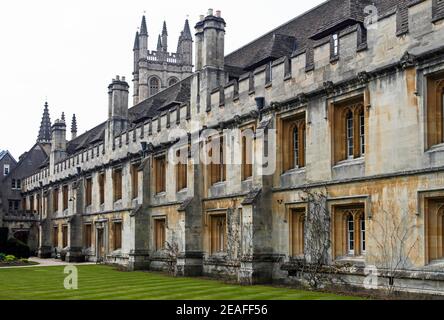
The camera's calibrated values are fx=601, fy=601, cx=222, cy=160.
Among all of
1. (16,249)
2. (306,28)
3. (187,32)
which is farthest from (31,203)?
(306,28)

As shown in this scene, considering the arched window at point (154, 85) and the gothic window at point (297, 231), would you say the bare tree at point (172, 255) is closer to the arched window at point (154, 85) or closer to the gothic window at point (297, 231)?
the gothic window at point (297, 231)

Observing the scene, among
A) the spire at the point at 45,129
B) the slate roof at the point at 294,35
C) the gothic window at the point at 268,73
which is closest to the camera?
the slate roof at the point at 294,35

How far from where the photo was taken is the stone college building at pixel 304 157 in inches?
598

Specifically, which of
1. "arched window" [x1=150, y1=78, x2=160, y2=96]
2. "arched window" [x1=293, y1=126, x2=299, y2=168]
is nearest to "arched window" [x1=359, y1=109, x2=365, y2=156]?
"arched window" [x1=293, y1=126, x2=299, y2=168]

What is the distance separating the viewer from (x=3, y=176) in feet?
212

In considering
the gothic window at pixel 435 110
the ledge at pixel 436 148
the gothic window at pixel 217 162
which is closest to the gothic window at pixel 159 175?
the gothic window at pixel 217 162

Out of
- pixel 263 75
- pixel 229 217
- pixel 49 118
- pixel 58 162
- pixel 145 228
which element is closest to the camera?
pixel 263 75

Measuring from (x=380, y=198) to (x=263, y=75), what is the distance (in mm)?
7485

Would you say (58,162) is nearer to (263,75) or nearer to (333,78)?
(263,75)

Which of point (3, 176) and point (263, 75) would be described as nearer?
point (263, 75)

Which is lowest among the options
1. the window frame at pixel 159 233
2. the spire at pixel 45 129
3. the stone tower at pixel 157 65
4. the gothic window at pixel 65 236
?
the gothic window at pixel 65 236

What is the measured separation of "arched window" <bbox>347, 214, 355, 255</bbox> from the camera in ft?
58.3

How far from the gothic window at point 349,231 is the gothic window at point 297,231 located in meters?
1.95
